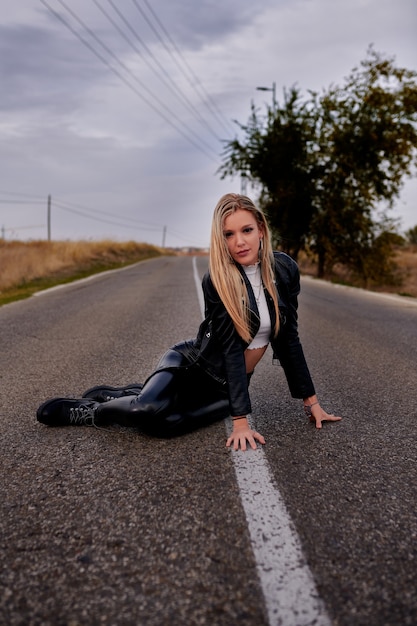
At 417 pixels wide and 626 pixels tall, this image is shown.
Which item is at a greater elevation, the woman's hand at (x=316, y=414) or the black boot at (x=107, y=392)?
the woman's hand at (x=316, y=414)

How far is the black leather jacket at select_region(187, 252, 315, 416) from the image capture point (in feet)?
9.82

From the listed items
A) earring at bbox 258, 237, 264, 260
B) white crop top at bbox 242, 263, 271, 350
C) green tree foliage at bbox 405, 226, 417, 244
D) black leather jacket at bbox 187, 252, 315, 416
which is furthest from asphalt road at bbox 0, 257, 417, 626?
green tree foliage at bbox 405, 226, 417, 244

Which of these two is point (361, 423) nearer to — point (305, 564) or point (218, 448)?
point (218, 448)

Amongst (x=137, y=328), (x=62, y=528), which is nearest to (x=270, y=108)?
(x=137, y=328)

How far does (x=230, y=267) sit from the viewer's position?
304 cm

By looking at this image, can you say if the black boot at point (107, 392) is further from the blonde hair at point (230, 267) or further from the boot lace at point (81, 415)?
the blonde hair at point (230, 267)

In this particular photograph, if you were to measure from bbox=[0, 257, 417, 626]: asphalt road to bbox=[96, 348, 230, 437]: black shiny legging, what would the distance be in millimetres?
85

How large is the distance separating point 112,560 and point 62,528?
325mm

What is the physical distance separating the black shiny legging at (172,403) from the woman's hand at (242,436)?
0.31 metres

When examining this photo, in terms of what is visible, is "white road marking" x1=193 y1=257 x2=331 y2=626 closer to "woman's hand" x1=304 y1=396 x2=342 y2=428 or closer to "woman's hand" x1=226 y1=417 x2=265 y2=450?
"woman's hand" x1=226 y1=417 x2=265 y2=450

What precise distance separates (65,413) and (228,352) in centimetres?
107

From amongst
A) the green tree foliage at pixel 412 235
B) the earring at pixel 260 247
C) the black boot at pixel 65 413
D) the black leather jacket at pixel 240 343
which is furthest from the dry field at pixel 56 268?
the green tree foliage at pixel 412 235

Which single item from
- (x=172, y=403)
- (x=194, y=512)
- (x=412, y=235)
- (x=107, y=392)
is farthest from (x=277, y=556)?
(x=412, y=235)

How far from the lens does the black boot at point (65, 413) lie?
328cm
